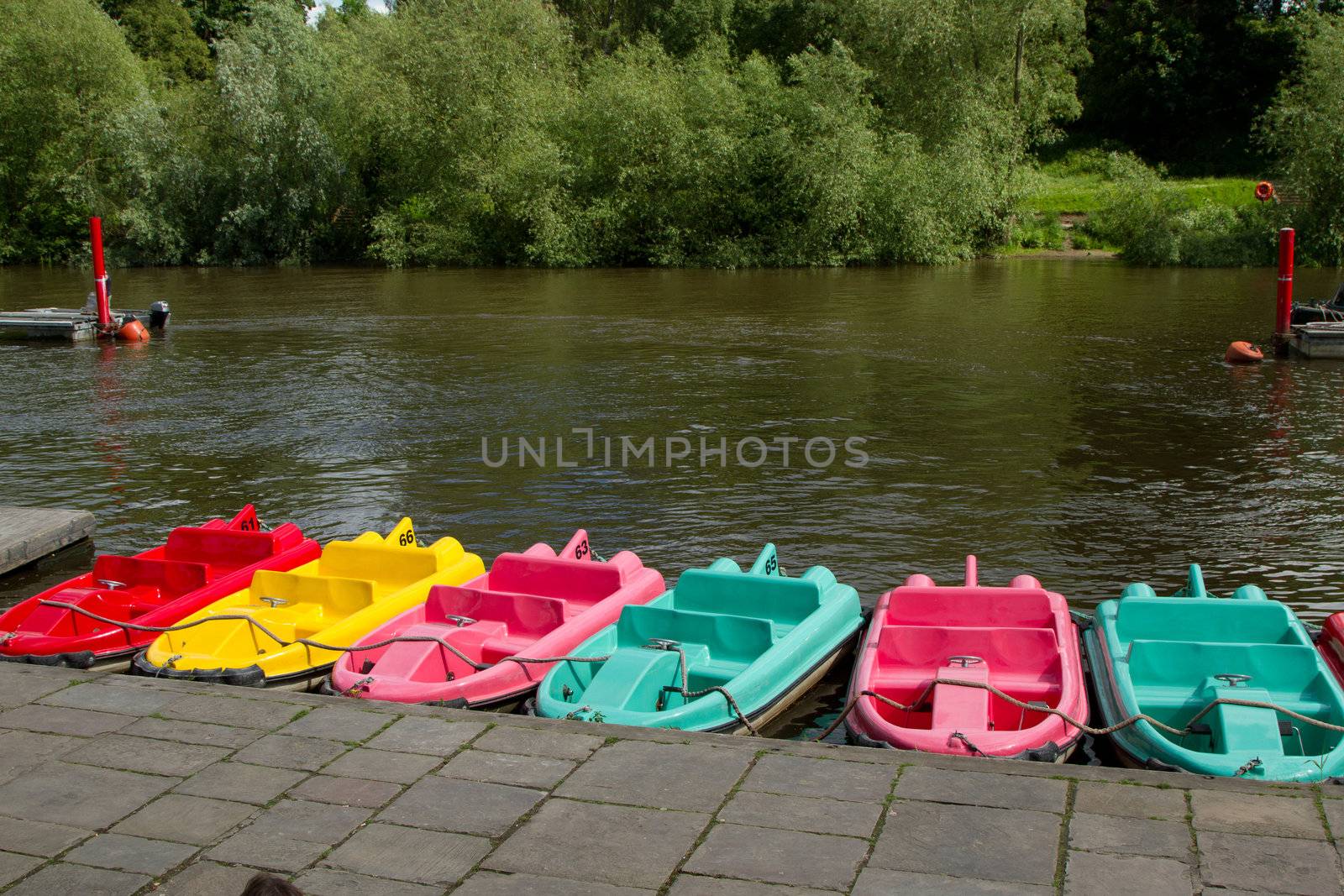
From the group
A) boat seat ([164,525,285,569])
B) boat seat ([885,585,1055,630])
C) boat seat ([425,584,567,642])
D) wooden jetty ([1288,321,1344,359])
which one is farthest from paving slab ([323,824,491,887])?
wooden jetty ([1288,321,1344,359])

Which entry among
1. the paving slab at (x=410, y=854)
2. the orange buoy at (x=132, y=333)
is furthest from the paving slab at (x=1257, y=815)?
the orange buoy at (x=132, y=333)

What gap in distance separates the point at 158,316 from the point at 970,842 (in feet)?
79.7

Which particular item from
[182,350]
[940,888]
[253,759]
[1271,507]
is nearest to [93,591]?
[253,759]

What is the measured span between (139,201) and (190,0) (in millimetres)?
30517

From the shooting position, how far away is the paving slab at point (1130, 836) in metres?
4.45

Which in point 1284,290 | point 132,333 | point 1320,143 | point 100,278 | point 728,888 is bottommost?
point 728,888

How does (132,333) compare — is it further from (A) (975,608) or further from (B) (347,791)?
(B) (347,791)

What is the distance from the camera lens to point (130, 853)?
4543 mm

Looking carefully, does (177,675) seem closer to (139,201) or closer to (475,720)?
(475,720)

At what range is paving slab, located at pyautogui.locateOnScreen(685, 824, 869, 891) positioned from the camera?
431 cm

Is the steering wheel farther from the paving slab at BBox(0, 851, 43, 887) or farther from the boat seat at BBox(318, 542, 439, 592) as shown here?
the paving slab at BBox(0, 851, 43, 887)

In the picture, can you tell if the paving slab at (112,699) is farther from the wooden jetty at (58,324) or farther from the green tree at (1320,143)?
the green tree at (1320,143)

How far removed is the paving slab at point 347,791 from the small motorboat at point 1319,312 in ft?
66.4

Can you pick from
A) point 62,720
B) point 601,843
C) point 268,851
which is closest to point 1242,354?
point 601,843
